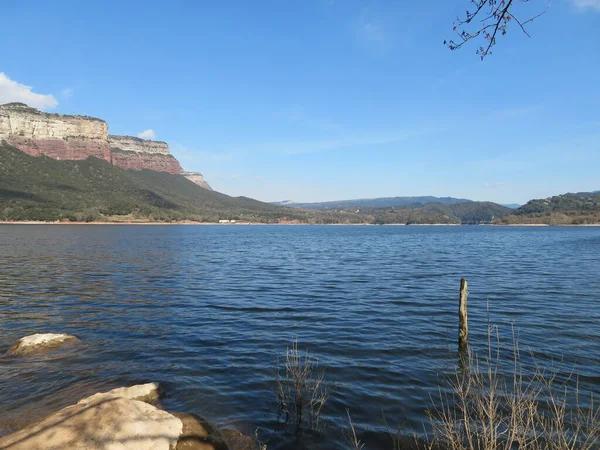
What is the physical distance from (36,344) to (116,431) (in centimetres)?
1025

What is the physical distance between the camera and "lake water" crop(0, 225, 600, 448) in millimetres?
10719

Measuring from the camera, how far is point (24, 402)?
10.2 meters

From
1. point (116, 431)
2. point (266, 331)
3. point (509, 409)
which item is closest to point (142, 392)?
point (116, 431)

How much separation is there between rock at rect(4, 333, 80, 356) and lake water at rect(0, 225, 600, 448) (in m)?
0.75

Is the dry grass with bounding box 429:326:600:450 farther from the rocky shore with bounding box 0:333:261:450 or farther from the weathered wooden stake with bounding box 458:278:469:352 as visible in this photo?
the rocky shore with bounding box 0:333:261:450

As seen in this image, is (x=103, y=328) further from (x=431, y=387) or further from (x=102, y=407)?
(x=431, y=387)

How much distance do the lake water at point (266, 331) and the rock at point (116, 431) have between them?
1728 mm

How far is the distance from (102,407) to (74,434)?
87cm

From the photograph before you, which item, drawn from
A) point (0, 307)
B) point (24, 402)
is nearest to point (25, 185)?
point (0, 307)

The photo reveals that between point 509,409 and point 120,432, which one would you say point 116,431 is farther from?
point 509,409

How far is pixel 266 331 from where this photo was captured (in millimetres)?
17703

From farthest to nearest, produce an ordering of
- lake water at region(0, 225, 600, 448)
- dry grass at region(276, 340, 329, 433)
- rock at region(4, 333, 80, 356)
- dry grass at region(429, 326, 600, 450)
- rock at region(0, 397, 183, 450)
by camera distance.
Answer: rock at region(4, 333, 80, 356) → lake water at region(0, 225, 600, 448) → dry grass at region(276, 340, 329, 433) → dry grass at region(429, 326, 600, 450) → rock at region(0, 397, 183, 450)

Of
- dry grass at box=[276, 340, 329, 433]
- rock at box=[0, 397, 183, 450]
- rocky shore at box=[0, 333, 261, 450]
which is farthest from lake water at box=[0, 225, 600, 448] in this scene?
rock at box=[0, 397, 183, 450]

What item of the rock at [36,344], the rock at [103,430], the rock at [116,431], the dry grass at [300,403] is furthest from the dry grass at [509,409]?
the rock at [36,344]
